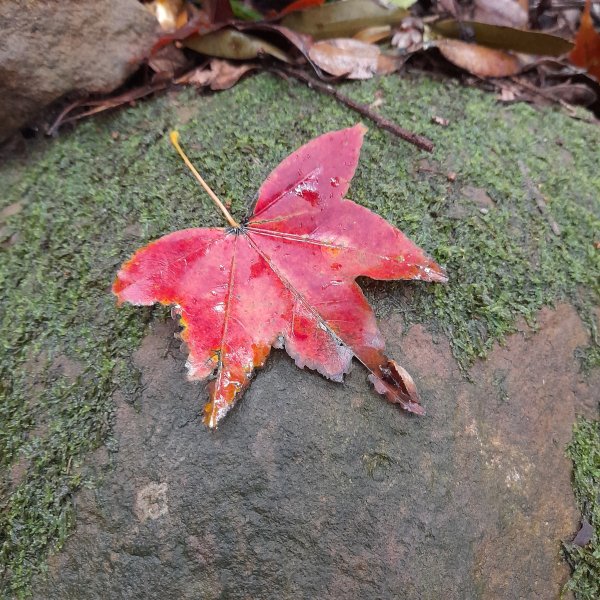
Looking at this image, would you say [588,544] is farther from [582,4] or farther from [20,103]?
[582,4]

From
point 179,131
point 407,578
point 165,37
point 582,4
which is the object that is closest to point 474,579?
point 407,578

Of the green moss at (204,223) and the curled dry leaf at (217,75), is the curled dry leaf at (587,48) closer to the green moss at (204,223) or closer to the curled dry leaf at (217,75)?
the green moss at (204,223)

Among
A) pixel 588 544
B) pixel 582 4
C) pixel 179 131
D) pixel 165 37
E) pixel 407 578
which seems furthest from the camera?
pixel 582 4

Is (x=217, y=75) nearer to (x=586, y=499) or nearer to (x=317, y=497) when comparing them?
(x=317, y=497)

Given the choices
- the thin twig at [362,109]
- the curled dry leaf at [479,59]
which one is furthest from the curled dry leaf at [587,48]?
the thin twig at [362,109]

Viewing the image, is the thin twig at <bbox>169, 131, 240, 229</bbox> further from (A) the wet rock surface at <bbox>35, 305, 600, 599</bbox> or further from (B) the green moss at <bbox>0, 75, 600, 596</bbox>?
(A) the wet rock surface at <bbox>35, 305, 600, 599</bbox>

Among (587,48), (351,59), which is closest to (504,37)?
(587,48)
